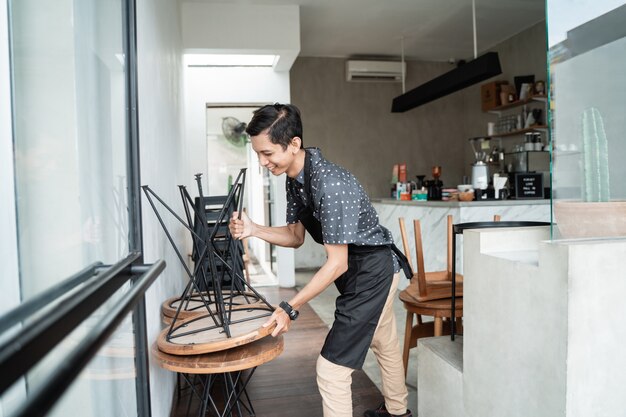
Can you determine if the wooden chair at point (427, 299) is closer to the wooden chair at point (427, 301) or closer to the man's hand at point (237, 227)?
the wooden chair at point (427, 301)

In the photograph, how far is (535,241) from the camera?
5.30 ft

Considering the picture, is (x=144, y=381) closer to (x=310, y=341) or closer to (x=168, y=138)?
(x=168, y=138)

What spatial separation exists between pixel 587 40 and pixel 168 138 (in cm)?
229

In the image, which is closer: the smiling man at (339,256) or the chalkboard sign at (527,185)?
the smiling man at (339,256)

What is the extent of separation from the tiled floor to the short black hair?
1557 mm

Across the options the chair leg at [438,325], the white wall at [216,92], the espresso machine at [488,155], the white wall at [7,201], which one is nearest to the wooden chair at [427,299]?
the chair leg at [438,325]

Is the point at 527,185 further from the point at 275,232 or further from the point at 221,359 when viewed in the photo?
the point at 221,359

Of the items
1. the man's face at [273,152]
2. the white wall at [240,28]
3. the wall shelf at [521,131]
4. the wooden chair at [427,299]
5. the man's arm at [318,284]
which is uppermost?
the white wall at [240,28]

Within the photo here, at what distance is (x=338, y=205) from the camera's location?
1.61m

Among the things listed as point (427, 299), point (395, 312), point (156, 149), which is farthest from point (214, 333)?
point (395, 312)

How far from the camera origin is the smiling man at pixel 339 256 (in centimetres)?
161

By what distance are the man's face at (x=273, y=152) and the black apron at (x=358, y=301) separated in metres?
0.08

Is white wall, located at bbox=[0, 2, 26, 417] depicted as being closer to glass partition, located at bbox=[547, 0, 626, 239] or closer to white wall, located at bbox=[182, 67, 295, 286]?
glass partition, located at bbox=[547, 0, 626, 239]

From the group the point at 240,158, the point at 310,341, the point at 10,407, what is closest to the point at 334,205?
the point at 10,407
